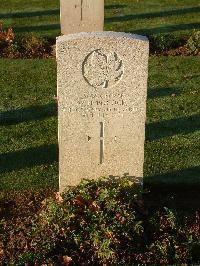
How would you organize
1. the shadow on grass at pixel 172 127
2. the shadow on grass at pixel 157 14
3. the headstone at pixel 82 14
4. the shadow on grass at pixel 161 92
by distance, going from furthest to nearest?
the shadow on grass at pixel 157 14, the headstone at pixel 82 14, the shadow on grass at pixel 161 92, the shadow on grass at pixel 172 127

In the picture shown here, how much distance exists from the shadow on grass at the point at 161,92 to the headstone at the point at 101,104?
3907 mm

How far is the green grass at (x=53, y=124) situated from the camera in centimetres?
798

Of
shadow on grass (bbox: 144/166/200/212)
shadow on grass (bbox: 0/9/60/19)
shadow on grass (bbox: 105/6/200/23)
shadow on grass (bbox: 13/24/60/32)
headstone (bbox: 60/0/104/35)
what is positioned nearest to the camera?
shadow on grass (bbox: 144/166/200/212)

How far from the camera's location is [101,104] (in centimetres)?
636

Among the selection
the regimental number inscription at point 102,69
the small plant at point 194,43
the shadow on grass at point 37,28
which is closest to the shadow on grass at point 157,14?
the shadow on grass at point 37,28

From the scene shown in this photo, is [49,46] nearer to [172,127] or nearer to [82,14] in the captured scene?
[82,14]

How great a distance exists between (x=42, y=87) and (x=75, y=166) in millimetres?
4442

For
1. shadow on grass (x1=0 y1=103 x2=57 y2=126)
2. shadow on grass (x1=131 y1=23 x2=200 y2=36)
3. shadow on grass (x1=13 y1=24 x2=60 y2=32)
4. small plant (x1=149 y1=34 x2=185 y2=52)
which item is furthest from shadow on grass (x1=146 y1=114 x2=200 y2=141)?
shadow on grass (x1=13 y1=24 x2=60 y2=32)

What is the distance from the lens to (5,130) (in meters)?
9.20

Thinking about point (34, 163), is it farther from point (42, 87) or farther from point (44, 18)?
point (44, 18)

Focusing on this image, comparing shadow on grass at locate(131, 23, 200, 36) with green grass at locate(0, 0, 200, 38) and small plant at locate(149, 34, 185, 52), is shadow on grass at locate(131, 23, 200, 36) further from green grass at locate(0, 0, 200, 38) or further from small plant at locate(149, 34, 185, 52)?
small plant at locate(149, 34, 185, 52)

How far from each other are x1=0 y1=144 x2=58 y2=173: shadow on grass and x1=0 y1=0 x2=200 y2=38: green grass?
231 inches

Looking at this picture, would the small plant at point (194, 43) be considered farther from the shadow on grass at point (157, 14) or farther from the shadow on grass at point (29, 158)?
the shadow on grass at point (29, 158)

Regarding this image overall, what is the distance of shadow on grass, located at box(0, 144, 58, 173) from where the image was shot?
820 cm
